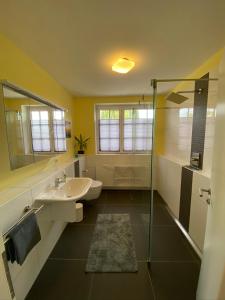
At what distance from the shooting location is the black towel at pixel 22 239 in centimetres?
111

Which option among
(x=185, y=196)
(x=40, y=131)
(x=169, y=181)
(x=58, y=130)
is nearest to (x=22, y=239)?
(x=40, y=131)

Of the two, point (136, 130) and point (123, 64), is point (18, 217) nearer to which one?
point (123, 64)

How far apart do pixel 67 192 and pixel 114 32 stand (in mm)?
1886

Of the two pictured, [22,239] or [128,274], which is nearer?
[22,239]

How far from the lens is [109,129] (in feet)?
13.2

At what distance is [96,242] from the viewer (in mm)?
2080

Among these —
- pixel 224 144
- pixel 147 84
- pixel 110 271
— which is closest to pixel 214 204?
pixel 224 144

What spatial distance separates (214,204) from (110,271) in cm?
128

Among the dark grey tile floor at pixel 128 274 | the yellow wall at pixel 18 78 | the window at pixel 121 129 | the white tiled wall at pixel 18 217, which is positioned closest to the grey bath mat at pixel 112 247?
the dark grey tile floor at pixel 128 274

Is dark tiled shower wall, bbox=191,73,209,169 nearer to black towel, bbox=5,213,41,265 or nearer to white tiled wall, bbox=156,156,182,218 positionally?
white tiled wall, bbox=156,156,182,218

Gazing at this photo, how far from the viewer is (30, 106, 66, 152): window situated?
6.17ft

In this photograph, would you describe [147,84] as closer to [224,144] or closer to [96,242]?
[224,144]

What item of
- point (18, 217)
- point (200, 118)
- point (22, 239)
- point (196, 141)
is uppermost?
point (200, 118)

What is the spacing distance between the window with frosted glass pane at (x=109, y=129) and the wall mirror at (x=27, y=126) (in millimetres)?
1663
